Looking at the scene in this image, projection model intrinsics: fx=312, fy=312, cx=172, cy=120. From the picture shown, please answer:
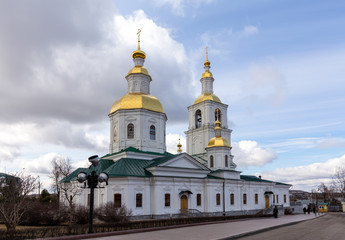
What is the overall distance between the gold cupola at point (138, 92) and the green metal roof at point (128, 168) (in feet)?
23.3

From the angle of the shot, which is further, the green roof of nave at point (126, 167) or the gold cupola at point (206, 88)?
the gold cupola at point (206, 88)

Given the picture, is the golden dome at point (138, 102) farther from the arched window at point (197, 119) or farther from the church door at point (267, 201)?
the church door at point (267, 201)

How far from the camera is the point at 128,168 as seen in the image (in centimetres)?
3322

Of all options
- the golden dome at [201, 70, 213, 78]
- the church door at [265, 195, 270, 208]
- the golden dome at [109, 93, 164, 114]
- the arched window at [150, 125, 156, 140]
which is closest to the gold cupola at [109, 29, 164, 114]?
the golden dome at [109, 93, 164, 114]

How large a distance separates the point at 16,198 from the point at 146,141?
1782 centimetres

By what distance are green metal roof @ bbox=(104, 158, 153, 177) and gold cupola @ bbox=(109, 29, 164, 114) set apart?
279 inches

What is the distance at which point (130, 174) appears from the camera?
32.2 metres

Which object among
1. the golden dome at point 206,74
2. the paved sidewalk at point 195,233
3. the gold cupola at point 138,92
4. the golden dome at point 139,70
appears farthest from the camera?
the golden dome at point 206,74

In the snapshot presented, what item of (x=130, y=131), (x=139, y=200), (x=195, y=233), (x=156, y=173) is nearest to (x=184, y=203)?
(x=156, y=173)

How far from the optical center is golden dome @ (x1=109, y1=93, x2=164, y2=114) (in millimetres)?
38656

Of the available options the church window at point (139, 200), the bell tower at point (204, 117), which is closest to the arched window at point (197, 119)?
the bell tower at point (204, 117)

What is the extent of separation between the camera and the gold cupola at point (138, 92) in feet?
127

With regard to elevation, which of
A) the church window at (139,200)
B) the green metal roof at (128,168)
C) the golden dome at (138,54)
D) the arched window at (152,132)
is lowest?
the church window at (139,200)

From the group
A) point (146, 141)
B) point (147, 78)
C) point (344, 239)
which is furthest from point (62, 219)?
point (147, 78)
